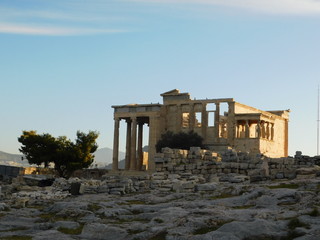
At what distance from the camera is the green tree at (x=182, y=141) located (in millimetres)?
69750

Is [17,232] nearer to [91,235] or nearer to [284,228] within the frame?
[91,235]

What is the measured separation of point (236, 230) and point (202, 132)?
Result: 5805 cm

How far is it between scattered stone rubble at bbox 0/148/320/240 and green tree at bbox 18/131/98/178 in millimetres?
38809

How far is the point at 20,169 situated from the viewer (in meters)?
66.2

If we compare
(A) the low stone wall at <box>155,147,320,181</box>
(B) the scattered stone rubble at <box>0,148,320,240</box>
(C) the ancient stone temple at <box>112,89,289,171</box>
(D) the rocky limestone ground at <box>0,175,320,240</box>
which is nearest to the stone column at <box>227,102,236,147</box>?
(C) the ancient stone temple at <box>112,89,289,171</box>

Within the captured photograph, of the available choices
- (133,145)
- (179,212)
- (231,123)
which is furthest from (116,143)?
(179,212)

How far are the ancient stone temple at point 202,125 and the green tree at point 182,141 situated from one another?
5.62ft

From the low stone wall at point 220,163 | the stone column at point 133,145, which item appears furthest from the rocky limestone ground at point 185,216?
the stone column at point 133,145

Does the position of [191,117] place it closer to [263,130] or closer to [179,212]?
[263,130]

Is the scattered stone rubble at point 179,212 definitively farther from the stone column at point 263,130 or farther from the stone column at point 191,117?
the stone column at point 263,130

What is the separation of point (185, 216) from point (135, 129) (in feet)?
192

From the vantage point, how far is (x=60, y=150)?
6744 centimetres

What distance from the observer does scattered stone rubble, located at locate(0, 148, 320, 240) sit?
15180 millimetres

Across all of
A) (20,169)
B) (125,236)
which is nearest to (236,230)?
(125,236)
